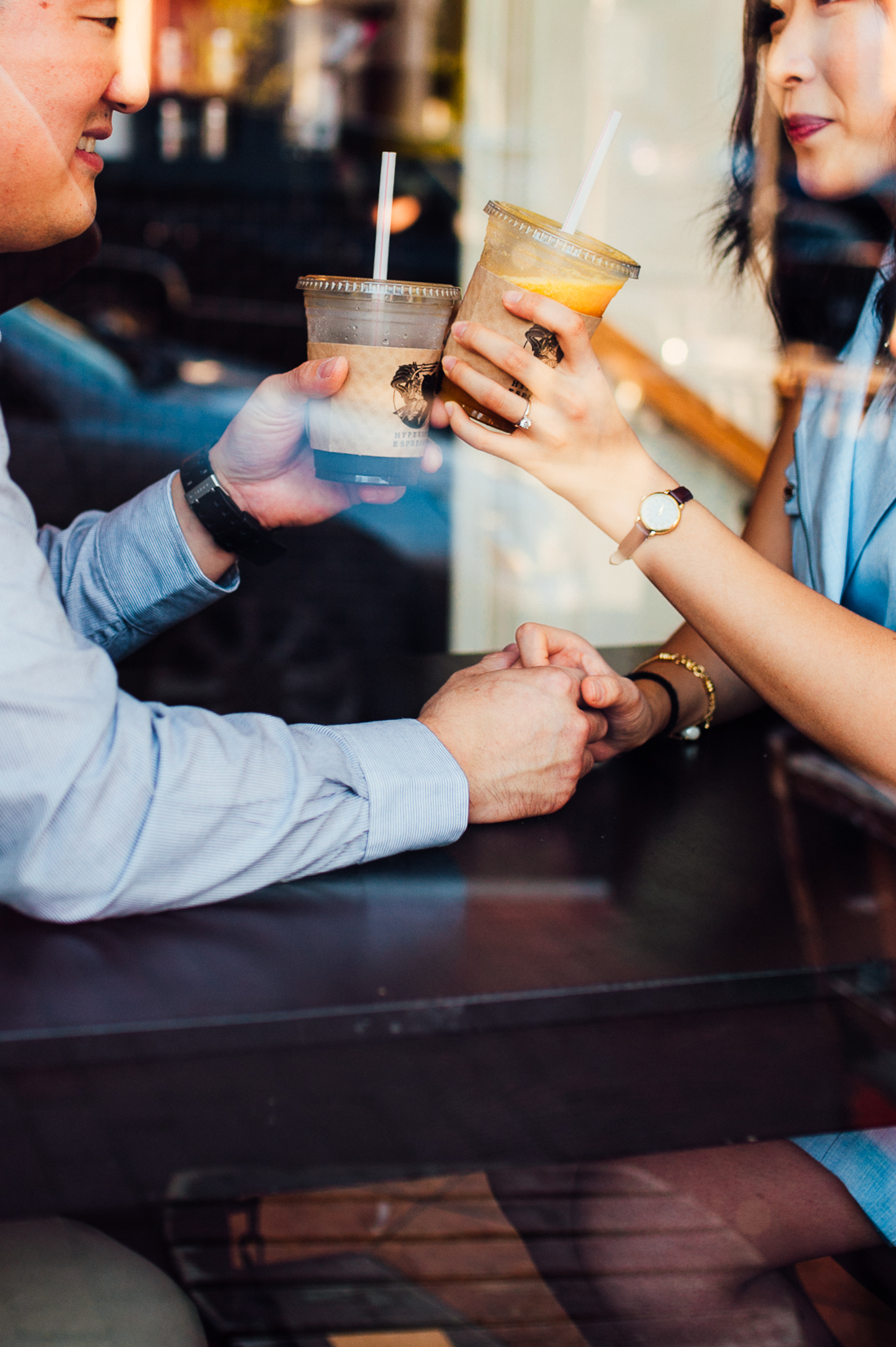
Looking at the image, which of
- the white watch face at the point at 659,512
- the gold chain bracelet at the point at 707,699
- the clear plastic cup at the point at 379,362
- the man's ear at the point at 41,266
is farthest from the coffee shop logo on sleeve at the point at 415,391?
the man's ear at the point at 41,266

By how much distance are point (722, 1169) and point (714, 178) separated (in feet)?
5.24

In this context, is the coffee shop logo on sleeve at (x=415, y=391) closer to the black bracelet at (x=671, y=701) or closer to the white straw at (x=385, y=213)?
the white straw at (x=385, y=213)

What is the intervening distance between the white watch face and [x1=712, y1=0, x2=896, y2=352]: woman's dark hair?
441 mm

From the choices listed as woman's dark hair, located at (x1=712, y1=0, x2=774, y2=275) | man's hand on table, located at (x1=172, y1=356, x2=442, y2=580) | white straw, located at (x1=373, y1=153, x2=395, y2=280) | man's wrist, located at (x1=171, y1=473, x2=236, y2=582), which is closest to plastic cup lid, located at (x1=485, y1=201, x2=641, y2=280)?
white straw, located at (x1=373, y1=153, x2=395, y2=280)

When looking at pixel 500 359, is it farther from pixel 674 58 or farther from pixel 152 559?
pixel 674 58

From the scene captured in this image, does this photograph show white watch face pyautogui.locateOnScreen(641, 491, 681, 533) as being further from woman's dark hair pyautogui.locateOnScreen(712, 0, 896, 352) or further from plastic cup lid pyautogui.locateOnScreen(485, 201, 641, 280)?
woman's dark hair pyautogui.locateOnScreen(712, 0, 896, 352)

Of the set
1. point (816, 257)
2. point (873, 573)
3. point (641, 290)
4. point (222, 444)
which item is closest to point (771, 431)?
point (641, 290)

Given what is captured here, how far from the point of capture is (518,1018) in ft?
2.26

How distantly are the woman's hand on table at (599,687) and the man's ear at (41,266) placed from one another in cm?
73

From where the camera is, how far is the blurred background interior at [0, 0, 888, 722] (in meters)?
2.34

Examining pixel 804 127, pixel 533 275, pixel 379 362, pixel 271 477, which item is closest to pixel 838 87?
pixel 804 127

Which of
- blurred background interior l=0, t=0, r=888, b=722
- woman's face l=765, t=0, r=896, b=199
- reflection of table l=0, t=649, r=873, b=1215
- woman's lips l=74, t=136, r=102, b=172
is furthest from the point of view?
blurred background interior l=0, t=0, r=888, b=722

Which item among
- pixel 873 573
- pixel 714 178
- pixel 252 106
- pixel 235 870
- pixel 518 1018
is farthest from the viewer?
pixel 252 106

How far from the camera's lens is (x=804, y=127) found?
116 centimetres
